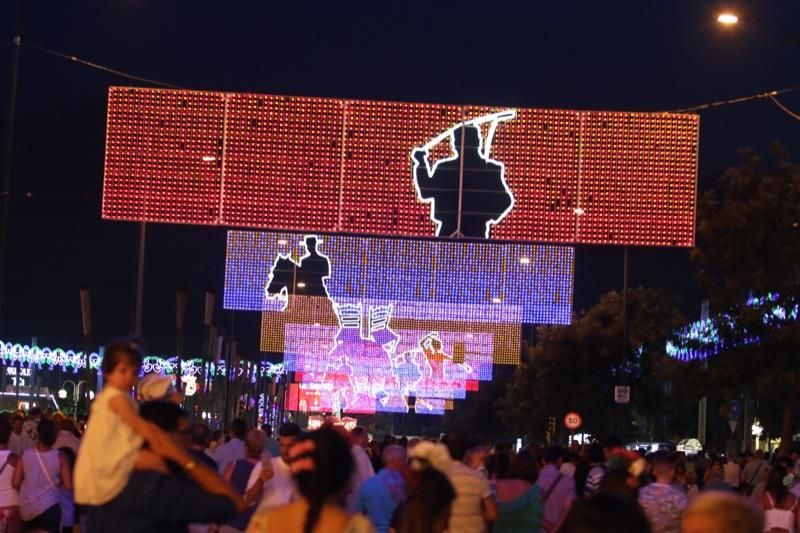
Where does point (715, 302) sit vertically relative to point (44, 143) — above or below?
below

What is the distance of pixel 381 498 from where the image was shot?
524 inches

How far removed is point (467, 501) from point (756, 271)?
84.0ft

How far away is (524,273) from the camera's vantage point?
134 ft

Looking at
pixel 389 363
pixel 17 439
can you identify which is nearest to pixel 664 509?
pixel 17 439

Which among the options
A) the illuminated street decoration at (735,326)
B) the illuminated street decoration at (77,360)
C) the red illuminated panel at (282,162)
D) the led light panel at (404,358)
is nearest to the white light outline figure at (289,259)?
the led light panel at (404,358)

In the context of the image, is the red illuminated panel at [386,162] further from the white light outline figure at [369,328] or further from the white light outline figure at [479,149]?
the white light outline figure at [369,328]

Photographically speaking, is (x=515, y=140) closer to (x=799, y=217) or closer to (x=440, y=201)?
(x=440, y=201)

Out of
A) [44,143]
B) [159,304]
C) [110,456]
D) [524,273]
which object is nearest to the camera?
[110,456]

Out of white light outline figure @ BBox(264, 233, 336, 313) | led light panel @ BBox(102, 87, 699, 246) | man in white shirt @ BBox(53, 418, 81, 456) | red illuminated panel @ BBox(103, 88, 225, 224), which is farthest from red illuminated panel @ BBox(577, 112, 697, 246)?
man in white shirt @ BBox(53, 418, 81, 456)

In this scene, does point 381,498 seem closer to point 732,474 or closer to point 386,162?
point 732,474

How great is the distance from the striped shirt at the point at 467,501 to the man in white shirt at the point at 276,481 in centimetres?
127

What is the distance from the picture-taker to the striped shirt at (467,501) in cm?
1245

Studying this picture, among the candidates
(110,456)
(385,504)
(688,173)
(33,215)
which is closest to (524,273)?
(688,173)

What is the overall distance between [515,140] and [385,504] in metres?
19.3
